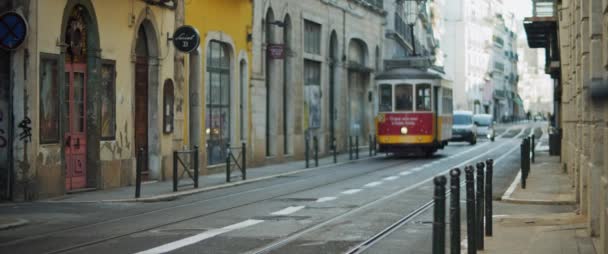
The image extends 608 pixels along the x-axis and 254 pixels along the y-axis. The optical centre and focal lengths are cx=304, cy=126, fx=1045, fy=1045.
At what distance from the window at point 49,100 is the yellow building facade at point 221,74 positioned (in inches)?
311

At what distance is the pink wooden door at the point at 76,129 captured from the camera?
69.8 feet

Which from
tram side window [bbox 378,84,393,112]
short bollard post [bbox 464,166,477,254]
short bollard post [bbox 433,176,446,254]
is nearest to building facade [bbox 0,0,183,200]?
short bollard post [bbox 464,166,477,254]

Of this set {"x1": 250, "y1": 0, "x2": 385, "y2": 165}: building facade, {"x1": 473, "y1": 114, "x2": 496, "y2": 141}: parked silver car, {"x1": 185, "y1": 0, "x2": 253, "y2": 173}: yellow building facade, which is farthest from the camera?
{"x1": 473, "y1": 114, "x2": 496, "y2": 141}: parked silver car

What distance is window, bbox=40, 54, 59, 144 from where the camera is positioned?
1952cm

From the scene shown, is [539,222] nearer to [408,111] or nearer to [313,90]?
[408,111]

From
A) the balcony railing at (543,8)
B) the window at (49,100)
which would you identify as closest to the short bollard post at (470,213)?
the window at (49,100)

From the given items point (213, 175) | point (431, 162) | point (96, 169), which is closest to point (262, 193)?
point (96, 169)

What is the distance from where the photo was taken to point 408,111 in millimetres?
38906

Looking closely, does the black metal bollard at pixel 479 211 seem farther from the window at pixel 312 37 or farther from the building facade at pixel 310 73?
the window at pixel 312 37

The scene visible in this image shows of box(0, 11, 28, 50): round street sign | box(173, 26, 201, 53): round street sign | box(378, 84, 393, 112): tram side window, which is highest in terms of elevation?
box(173, 26, 201, 53): round street sign

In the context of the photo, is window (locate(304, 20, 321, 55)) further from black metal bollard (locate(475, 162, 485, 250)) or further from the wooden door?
Result: black metal bollard (locate(475, 162, 485, 250))

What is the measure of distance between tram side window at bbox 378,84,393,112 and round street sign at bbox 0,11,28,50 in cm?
2250

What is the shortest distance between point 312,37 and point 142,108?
16.6m

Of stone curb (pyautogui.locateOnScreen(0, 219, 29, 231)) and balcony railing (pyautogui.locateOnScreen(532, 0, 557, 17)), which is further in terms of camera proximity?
balcony railing (pyautogui.locateOnScreen(532, 0, 557, 17))
